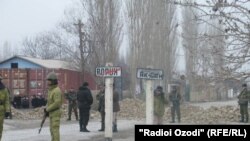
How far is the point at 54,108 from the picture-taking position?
38.3 feet

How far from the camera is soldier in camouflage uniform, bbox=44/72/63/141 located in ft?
38.0

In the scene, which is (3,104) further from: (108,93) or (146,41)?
(146,41)

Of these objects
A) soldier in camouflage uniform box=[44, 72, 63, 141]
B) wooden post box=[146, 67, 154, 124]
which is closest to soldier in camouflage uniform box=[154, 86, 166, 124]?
wooden post box=[146, 67, 154, 124]

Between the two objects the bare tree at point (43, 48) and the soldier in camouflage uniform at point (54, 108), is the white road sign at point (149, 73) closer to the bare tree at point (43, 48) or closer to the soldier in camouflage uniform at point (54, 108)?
the soldier in camouflage uniform at point (54, 108)

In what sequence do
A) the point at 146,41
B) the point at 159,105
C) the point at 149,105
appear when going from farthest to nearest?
the point at 146,41 < the point at 159,105 < the point at 149,105

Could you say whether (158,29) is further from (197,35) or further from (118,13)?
(197,35)

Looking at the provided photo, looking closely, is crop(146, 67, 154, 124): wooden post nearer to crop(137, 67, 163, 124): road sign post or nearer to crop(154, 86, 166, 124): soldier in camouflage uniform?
crop(137, 67, 163, 124): road sign post

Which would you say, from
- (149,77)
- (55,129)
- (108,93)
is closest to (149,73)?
(149,77)

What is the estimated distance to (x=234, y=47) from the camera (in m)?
6.12

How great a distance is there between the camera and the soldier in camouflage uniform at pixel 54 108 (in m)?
11.6

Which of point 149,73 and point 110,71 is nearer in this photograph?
point 149,73

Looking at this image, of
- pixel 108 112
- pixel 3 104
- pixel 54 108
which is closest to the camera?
pixel 54 108

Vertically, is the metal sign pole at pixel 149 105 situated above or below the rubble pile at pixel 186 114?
above

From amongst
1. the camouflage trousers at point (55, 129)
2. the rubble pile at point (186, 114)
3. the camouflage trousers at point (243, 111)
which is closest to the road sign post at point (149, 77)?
the camouflage trousers at point (55, 129)
